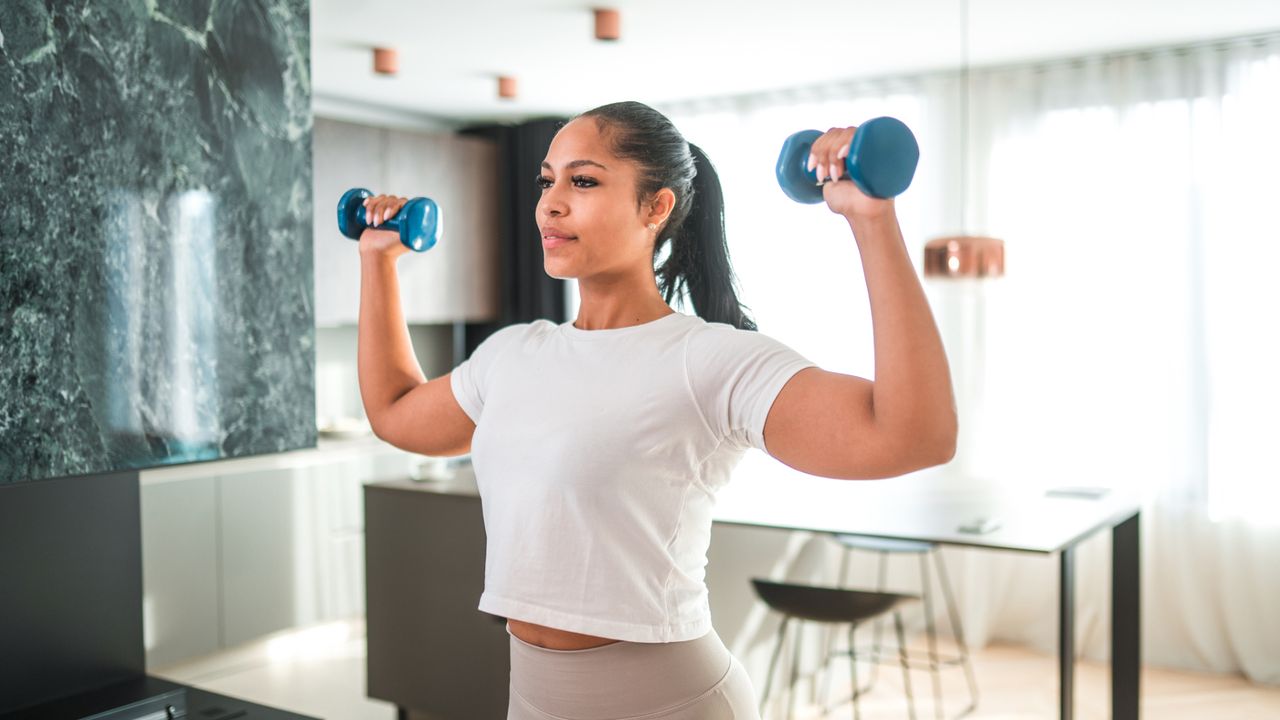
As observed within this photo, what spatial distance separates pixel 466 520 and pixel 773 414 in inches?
92.6

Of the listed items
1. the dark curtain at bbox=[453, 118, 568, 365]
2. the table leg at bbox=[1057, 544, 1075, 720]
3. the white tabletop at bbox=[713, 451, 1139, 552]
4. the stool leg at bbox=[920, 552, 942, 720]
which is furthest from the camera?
the dark curtain at bbox=[453, 118, 568, 365]

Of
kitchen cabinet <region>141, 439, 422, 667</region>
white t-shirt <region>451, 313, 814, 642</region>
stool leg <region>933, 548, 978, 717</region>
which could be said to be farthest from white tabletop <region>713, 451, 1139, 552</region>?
white t-shirt <region>451, 313, 814, 642</region>

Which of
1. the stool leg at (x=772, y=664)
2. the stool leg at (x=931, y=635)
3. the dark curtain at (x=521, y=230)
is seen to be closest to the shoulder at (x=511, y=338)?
the stool leg at (x=772, y=664)

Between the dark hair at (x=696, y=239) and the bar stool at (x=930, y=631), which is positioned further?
the bar stool at (x=930, y=631)

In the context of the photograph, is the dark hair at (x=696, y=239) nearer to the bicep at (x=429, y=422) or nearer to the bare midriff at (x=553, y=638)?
the bicep at (x=429, y=422)

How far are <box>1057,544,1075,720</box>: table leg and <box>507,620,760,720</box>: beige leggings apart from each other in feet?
5.50

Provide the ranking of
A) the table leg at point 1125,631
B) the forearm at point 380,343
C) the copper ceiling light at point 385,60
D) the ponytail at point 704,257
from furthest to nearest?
the copper ceiling light at point 385,60, the table leg at point 1125,631, the forearm at point 380,343, the ponytail at point 704,257

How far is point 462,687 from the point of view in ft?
10.9

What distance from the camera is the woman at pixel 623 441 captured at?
1.10 meters

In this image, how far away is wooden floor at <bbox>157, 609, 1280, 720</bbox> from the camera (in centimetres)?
371

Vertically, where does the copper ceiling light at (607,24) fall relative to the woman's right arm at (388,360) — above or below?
above

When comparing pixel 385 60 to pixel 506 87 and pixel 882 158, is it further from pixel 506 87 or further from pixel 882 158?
pixel 882 158

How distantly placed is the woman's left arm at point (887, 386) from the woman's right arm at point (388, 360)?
1.93ft

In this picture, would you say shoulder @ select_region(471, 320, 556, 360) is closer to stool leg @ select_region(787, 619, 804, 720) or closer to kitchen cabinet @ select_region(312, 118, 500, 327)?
stool leg @ select_region(787, 619, 804, 720)
